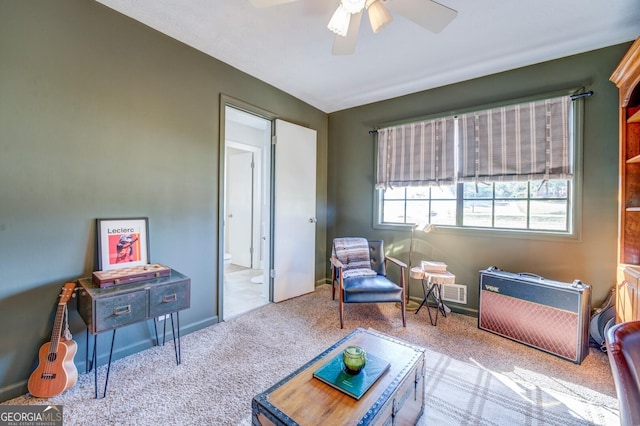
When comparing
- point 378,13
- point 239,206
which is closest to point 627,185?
point 378,13

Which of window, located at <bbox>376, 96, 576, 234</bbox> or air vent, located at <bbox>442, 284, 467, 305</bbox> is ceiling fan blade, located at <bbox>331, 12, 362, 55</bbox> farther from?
air vent, located at <bbox>442, 284, 467, 305</bbox>

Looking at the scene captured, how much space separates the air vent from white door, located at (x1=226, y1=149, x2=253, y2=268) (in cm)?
337

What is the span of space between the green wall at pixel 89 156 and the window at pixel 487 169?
7.49ft

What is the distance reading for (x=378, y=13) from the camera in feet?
5.44

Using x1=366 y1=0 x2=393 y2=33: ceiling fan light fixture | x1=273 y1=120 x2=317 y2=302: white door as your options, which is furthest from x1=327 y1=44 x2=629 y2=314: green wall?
x1=366 y1=0 x2=393 y2=33: ceiling fan light fixture

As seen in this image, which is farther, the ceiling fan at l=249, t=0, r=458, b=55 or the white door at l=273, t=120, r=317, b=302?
the white door at l=273, t=120, r=317, b=302

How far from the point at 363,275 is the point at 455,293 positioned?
3.53 feet

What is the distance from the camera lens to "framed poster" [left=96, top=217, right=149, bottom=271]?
1996 mm

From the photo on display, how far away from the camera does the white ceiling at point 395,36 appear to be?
1.99 metres

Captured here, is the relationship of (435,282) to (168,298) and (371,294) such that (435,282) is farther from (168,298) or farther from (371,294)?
(168,298)

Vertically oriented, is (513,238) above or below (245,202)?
below

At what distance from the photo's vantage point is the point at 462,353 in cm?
227

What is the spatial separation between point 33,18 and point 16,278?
1.65 metres

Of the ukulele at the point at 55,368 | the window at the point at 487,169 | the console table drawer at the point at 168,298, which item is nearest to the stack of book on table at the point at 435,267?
the window at the point at 487,169
